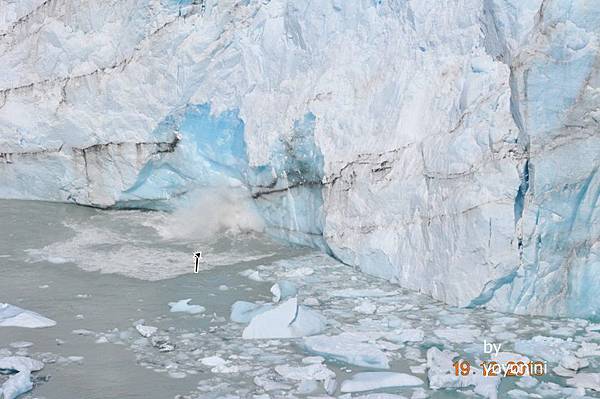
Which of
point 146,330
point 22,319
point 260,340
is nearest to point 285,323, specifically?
point 260,340

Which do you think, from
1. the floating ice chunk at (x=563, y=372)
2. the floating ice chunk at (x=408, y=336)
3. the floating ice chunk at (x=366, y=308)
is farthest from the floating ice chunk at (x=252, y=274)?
the floating ice chunk at (x=563, y=372)

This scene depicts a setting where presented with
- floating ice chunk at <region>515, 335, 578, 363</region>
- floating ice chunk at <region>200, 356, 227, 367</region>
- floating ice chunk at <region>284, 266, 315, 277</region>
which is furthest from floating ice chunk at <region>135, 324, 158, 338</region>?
floating ice chunk at <region>515, 335, 578, 363</region>

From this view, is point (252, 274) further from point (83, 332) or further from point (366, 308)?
point (83, 332)

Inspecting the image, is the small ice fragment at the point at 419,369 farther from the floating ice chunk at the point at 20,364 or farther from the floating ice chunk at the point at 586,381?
the floating ice chunk at the point at 20,364

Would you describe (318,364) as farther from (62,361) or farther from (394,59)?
(394,59)

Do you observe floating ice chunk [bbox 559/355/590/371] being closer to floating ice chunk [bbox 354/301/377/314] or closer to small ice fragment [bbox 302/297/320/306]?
floating ice chunk [bbox 354/301/377/314]

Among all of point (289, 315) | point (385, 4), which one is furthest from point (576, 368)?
point (385, 4)
